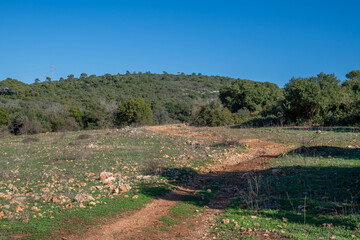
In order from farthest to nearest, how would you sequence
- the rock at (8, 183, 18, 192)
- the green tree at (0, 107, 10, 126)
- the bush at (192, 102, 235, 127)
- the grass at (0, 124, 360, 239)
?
1. the bush at (192, 102, 235, 127)
2. the green tree at (0, 107, 10, 126)
3. the rock at (8, 183, 18, 192)
4. the grass at (0, 124, 360, 239)

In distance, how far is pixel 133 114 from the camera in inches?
1340

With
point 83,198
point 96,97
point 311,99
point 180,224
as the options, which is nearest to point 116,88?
point 96,97

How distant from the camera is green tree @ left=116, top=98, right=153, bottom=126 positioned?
3384 centimetres

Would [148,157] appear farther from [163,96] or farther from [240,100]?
[163,96]

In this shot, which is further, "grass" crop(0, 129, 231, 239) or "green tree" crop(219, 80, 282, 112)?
"green tree" crop(219, 80, 282, 112)

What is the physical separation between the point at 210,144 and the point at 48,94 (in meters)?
42.7

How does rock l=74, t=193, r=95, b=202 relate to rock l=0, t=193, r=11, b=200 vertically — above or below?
below

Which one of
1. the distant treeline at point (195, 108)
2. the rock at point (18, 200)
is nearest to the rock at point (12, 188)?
the rock at point (18, 200)

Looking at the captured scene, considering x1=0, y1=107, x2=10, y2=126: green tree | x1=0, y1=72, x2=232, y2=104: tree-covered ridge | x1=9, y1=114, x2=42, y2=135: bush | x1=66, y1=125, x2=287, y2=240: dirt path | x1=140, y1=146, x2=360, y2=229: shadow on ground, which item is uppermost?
x1=0, y1=72, x2=232, y2=104: tree-covered ridge

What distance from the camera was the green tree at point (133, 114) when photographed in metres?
33.8

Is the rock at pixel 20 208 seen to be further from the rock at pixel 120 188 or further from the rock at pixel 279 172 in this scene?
the rock at pixel 279 172

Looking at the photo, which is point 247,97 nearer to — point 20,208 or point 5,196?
point 5,196

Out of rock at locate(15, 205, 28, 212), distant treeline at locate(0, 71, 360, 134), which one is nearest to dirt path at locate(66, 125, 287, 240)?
rock at locate(15, 205, 28, 212)

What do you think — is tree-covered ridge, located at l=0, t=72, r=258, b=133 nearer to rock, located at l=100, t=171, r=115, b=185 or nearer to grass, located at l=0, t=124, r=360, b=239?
grass, located at l=0, t=124, r=360, b=239
